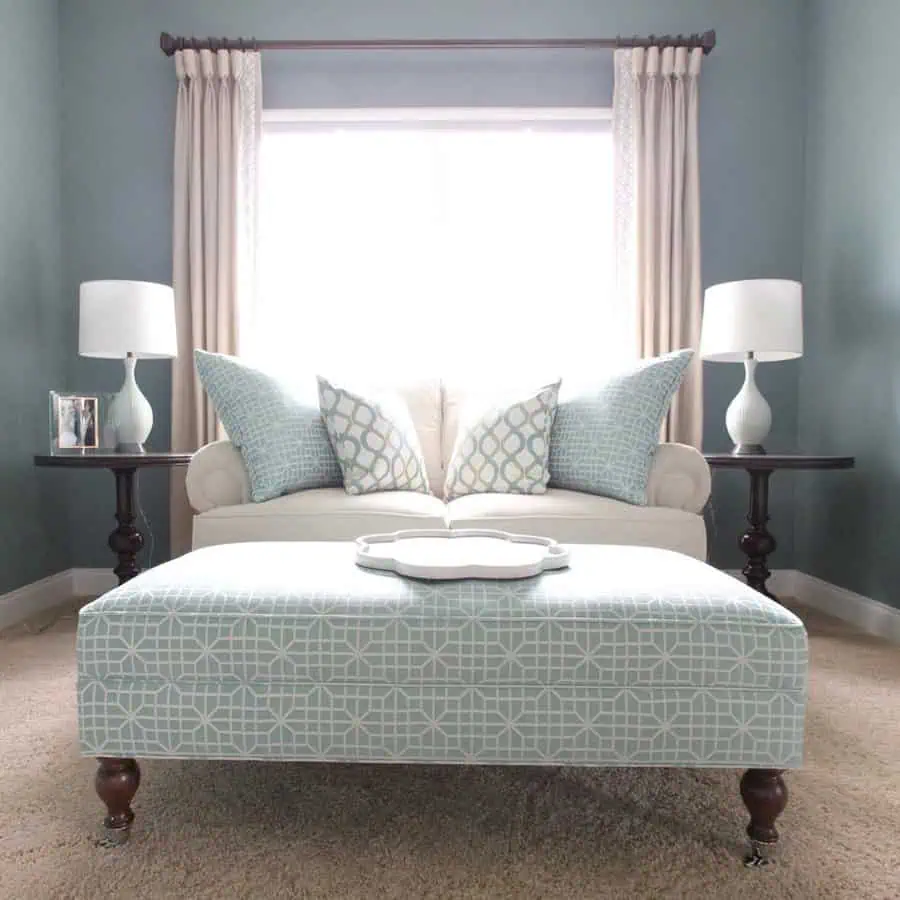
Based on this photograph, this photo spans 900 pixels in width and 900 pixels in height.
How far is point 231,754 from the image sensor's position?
1.30 m

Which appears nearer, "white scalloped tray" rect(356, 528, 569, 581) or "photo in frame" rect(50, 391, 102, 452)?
"white scalloped tray" rect(356, 528, 569, 581)

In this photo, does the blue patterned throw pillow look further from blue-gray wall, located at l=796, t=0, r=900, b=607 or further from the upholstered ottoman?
blue-gray wall, located at l=796, t=0, r=900, b=607

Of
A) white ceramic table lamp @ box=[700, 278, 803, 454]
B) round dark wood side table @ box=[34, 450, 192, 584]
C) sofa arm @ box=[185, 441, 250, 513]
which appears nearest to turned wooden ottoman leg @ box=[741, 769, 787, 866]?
sofa arm @ box=[185, 441, 250, 513]

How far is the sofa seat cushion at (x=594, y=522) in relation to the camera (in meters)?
2.39

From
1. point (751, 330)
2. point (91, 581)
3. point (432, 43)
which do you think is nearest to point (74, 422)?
point (91, 581)

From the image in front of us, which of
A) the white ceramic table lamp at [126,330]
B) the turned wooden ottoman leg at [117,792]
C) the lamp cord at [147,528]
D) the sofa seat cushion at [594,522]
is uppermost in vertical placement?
the white ceramic table lamp at [126,330]

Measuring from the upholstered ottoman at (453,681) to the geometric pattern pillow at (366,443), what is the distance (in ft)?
4.25

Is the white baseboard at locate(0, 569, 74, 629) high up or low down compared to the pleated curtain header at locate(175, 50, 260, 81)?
down

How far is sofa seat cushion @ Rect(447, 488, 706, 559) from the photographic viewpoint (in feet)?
7.83

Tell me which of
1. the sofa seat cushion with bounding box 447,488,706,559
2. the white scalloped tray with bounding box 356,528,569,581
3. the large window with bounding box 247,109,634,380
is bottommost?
the sofa seat cushion with bounding box 447,488,706,559

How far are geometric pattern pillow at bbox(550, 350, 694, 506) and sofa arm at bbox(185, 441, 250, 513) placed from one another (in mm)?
1031

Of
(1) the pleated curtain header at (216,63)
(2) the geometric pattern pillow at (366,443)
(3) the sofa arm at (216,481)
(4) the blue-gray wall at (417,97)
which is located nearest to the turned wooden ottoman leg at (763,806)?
(2) the geometric pattern pillow at (366,443)

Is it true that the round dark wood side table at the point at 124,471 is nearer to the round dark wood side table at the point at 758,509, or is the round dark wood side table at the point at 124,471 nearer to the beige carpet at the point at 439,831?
the beige carpet at the point at 439,831

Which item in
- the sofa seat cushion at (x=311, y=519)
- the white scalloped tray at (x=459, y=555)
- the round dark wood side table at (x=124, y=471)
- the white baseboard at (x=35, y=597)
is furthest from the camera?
the white baseboard at (x=35, y=597)
